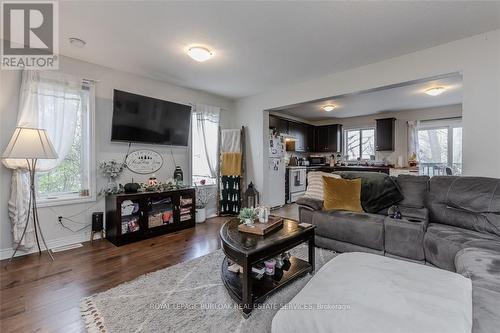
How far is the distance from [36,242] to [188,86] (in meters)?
3.19

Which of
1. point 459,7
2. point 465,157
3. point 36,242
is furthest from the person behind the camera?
point 36,242

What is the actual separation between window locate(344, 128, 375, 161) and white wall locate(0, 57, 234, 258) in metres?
4.91

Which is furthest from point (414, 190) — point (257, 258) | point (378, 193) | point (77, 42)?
point (77, 42)

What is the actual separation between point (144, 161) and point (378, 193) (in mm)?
3532

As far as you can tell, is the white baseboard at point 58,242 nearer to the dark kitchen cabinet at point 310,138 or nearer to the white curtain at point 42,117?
the white curtain at point 42,117

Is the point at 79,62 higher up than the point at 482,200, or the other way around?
the point at 79,62

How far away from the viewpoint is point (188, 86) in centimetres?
427

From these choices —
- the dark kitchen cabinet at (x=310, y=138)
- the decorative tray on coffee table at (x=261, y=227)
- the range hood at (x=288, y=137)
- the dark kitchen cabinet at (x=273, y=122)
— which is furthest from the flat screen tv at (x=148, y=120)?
the dark kitchen cabinet at (x=310, y=138)

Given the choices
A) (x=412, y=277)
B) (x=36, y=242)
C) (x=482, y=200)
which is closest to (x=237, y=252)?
(x=412, y=277)

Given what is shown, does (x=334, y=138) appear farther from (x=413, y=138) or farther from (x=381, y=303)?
(x=381, y=303)

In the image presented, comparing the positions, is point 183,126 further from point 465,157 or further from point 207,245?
point 465,157

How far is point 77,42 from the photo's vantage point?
269cm

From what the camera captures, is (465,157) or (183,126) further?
(183,126)

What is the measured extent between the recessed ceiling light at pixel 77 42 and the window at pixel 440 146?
7.19 metres
